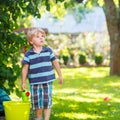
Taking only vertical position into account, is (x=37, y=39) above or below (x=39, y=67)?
above

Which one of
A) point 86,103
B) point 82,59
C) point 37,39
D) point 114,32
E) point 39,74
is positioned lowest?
point 86,103

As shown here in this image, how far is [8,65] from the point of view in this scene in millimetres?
8219

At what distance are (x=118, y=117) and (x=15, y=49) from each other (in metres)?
2.07

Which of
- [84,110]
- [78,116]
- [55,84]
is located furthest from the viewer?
[55,84]

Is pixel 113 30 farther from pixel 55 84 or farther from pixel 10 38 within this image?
pixel 10 38

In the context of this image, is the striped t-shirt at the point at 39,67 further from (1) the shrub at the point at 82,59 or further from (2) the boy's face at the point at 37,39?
(1) the shrub at the point at 82,59

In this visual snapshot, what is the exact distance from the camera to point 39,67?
21.8ft

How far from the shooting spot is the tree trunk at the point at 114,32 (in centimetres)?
1792

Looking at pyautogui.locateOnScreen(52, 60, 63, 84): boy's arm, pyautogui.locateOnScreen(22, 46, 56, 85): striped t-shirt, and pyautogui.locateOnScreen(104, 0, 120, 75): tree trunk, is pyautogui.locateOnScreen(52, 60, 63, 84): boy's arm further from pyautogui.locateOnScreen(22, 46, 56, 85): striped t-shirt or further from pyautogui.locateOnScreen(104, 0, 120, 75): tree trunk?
pyautogui.locateOnScreen(104, 0, 120, 75): tree trunk

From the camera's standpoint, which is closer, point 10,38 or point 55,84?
point 10,38

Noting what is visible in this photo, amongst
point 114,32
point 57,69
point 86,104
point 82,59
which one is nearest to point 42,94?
point 57,69

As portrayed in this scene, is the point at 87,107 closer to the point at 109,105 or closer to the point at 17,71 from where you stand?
the point at 109,105

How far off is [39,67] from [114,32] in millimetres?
11786

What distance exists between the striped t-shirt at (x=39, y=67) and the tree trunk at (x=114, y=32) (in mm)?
11450
